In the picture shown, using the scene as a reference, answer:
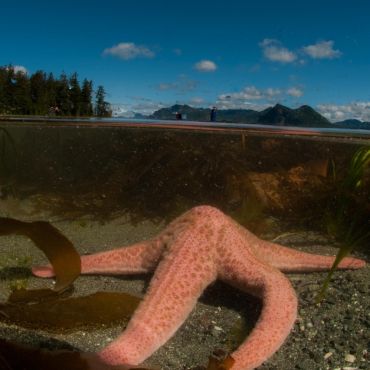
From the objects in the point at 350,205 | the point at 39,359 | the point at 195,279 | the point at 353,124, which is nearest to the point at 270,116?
the point at 353,124

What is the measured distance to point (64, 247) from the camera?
9.05 ft

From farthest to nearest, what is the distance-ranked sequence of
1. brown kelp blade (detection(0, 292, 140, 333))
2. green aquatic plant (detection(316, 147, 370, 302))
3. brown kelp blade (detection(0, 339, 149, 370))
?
green aquatic plant (detection(316, 147, 370, 302))
brown kelp blade (detection(0, 292, 140, 333))
brown kelp blade (detection(0, 339, 149, 370))

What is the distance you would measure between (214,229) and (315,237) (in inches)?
112

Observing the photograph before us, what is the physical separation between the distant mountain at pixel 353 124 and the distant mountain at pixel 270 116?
45 cm

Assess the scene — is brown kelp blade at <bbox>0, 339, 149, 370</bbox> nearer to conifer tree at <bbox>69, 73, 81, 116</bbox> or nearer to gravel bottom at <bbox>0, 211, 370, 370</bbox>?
gravel bottom at <bbox>0, 211, 370, 370</bbox>

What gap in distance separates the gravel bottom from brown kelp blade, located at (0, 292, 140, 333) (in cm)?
8

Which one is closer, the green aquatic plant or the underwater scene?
the underwater scene

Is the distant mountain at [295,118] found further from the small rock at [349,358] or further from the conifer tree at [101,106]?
the small rock at [349,358]

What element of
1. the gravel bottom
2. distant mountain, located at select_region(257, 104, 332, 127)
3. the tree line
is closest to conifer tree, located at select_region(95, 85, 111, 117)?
the tree line

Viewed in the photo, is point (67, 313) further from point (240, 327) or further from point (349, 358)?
point (349, 358)

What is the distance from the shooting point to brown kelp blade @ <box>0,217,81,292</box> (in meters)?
2.52

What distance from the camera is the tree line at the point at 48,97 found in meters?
13.5

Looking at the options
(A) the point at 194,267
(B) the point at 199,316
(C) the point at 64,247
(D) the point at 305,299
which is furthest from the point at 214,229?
(C) the point at 64,247

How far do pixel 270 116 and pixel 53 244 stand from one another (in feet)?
43.0
